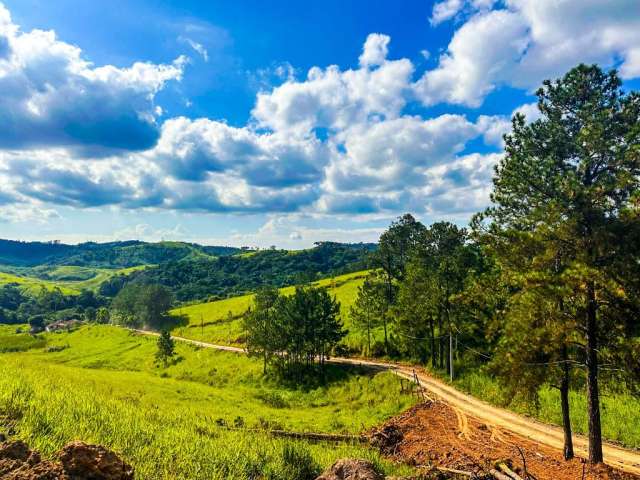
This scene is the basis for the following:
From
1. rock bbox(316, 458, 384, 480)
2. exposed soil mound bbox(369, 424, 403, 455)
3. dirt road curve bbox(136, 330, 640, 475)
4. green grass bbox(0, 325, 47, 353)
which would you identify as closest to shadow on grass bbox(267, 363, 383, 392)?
dirt road curve bbox(136, 330, 640, 475)

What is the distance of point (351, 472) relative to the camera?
9141 mm

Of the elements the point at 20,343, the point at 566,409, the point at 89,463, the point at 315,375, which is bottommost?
the point at 20,343

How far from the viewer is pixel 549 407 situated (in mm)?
30781

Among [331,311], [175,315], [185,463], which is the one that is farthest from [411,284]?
[175,315]

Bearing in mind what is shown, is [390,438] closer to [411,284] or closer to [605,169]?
[605,169]

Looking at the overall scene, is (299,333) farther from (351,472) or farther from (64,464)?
(64,464)

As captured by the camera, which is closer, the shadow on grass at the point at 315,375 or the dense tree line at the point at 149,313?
the shadow on grass at the point at 315,375

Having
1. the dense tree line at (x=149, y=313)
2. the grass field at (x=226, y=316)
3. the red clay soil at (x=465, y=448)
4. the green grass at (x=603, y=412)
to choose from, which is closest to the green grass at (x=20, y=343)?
the dense tree line at (x=149, y=313)

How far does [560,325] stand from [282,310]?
157 ft

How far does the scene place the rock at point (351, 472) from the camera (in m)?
8.85

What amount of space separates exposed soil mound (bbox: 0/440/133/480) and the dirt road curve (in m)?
25.2

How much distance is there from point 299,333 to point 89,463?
51709mm

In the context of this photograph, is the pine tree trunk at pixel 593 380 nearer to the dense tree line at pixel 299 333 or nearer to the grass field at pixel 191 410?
the grass field at pixel 191 410

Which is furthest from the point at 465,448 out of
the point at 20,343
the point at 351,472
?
the point at 20,343
